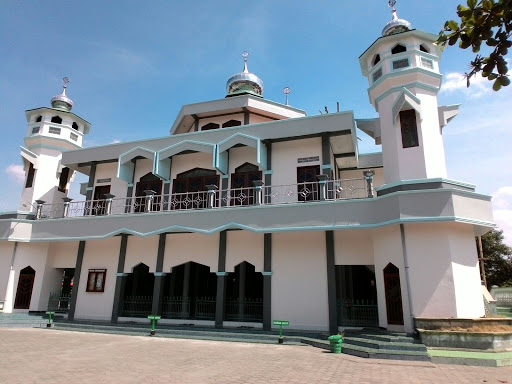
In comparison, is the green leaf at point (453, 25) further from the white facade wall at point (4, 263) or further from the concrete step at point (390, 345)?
the white facade wall at point (4, 263)

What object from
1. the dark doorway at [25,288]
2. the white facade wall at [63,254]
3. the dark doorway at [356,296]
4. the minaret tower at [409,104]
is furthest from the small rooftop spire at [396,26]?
the dark doorway at [25,288]

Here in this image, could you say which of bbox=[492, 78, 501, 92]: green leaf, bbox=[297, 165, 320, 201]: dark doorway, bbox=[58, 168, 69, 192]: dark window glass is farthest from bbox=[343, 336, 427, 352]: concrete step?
bbox=[58, 168, 69, 192]: dark window glass

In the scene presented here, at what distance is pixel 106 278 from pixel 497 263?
99.1 ft

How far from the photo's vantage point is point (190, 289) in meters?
15.6

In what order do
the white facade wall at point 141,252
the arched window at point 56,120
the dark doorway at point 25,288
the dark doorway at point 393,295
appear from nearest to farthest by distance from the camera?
the dark doorway at point 393,295, the white facade wall at point 141,252, the dark doorway at point 25,288, the arched window at point 56,120

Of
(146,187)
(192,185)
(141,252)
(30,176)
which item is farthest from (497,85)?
(30,176)

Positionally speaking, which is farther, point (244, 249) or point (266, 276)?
point (244, 249)

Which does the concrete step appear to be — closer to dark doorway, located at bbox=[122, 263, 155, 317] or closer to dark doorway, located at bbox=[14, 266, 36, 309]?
dark doorway, located at bbox=[122, 263, 155, 317]

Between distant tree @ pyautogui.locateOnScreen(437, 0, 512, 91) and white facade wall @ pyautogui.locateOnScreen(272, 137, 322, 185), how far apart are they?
9.99m

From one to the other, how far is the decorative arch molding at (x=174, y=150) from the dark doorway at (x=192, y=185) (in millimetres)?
673

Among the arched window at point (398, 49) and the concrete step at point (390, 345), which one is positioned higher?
the arched window at point (398, 49)

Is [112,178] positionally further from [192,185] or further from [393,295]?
[393,295]

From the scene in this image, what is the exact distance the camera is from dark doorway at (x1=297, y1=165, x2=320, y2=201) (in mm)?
12906

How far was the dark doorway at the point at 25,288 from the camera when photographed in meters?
14.9
